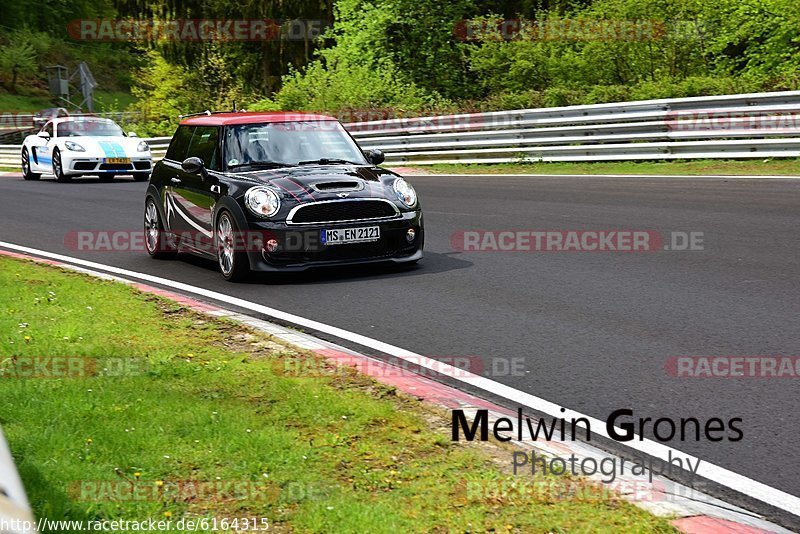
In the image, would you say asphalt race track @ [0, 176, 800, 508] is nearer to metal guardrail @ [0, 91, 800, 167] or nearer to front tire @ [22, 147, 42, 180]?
metal guardrail @ [0, 91, 800, 167]

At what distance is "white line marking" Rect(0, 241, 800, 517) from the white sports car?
15782mm

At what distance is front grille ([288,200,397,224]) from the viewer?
33.8 ft

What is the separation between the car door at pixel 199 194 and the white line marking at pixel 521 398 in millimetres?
676

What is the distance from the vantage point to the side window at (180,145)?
40.3 ft

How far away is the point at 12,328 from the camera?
794cm

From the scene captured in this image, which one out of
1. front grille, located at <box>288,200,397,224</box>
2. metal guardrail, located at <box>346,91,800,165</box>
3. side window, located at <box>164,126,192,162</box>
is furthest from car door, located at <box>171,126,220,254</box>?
metal guardrail, located at <box>346,91,800,165</box>

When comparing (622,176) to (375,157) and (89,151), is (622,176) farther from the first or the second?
(89,151)

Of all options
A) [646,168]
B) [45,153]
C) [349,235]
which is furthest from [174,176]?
[45,153]

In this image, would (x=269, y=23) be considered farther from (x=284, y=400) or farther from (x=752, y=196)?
(x=284, y=400)

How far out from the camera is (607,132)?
22484mm

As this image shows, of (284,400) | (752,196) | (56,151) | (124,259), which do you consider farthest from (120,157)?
(284,400)

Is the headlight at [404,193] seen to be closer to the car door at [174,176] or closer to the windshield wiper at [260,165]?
the windshield wiper at [260,165]

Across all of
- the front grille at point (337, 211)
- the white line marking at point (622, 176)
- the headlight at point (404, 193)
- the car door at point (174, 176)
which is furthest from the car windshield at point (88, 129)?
the front grille at point (337, 211)

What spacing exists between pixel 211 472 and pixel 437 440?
1084 millimetres
